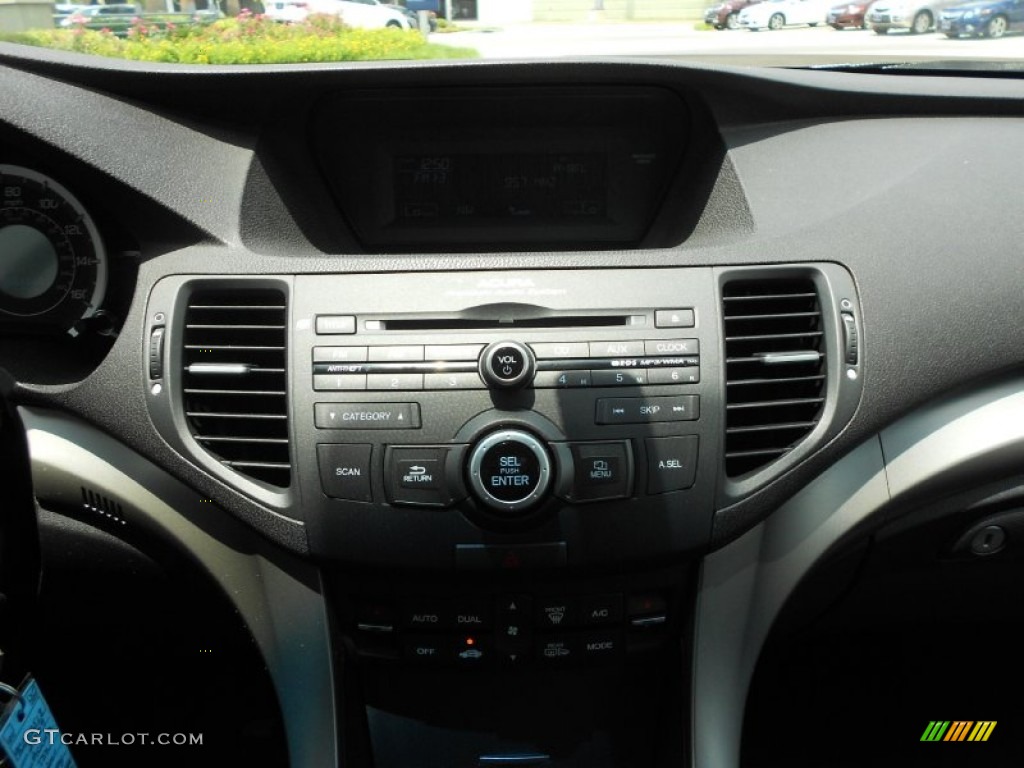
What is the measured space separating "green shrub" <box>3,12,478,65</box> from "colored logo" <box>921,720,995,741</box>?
1.82 metres

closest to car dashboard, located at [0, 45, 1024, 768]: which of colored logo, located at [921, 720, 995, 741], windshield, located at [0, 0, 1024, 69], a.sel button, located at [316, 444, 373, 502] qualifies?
a.sel button, located at [316, 444, 373, 502]

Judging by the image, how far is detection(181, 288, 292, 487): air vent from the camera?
1.78 meters

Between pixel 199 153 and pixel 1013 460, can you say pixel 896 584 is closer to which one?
pixel 1013 460

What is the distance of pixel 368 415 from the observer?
5.66ft

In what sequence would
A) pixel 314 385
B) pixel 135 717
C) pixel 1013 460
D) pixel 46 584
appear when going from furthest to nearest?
pixel 135 717, pixel 46 584, pixel 1013 460, pixel 314 385

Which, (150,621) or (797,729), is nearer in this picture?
(150,621)

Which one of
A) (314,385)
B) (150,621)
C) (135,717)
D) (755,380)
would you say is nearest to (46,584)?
(150,621)

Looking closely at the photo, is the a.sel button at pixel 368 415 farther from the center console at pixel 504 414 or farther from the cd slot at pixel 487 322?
the cd slot at pixel 487 322

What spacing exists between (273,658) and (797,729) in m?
1.25

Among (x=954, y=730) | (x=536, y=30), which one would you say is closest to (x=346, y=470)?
(x=536, y=30)

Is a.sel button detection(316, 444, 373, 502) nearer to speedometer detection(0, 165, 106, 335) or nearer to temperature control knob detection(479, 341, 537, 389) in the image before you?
temperature control knob detection(479, 341, 537, 389)

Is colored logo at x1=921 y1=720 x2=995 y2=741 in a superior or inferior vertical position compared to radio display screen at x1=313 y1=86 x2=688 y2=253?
inferior

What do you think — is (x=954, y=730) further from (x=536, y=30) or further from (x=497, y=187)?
(x=536, y=30)

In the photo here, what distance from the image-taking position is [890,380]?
71.2 inches
